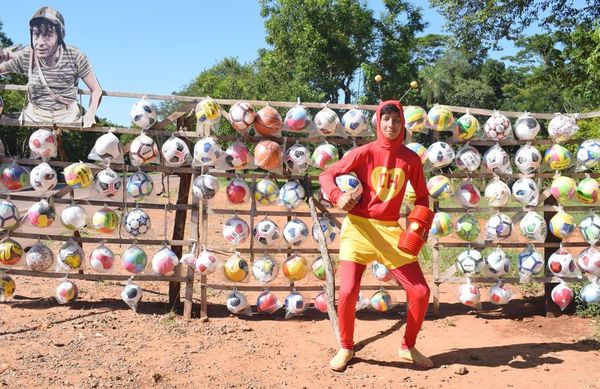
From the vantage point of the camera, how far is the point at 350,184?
481cm

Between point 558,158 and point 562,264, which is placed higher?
point 558,158

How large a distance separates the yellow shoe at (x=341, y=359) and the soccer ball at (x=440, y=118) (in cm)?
272

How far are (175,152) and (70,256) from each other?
1.69m

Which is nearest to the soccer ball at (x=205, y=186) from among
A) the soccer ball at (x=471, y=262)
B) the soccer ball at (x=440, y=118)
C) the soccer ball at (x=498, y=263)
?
the soccer ball at (x=440, y=118)

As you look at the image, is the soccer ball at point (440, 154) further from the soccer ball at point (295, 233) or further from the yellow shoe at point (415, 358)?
the yellow shoe at point (415, 358)

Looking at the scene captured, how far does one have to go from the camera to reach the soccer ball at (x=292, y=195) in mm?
5898

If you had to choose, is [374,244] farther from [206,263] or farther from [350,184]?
[206,263]

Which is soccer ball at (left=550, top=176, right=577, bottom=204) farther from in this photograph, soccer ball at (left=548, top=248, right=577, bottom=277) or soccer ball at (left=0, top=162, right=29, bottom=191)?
soccer ball at (left=0, top=162, right=29, bottom=191)

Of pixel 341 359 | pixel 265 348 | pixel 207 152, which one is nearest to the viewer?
pixel 341 359

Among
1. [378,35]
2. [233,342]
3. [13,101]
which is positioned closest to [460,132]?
[233,342]

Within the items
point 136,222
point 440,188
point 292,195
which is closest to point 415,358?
point 440,188

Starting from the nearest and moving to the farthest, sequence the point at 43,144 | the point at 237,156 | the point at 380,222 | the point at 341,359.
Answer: the point at 341,359, the point at 380,222, the point at 237,156, the point at 43,144

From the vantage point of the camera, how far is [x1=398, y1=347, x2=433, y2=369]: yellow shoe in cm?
483

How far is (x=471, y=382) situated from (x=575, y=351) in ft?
4.81
